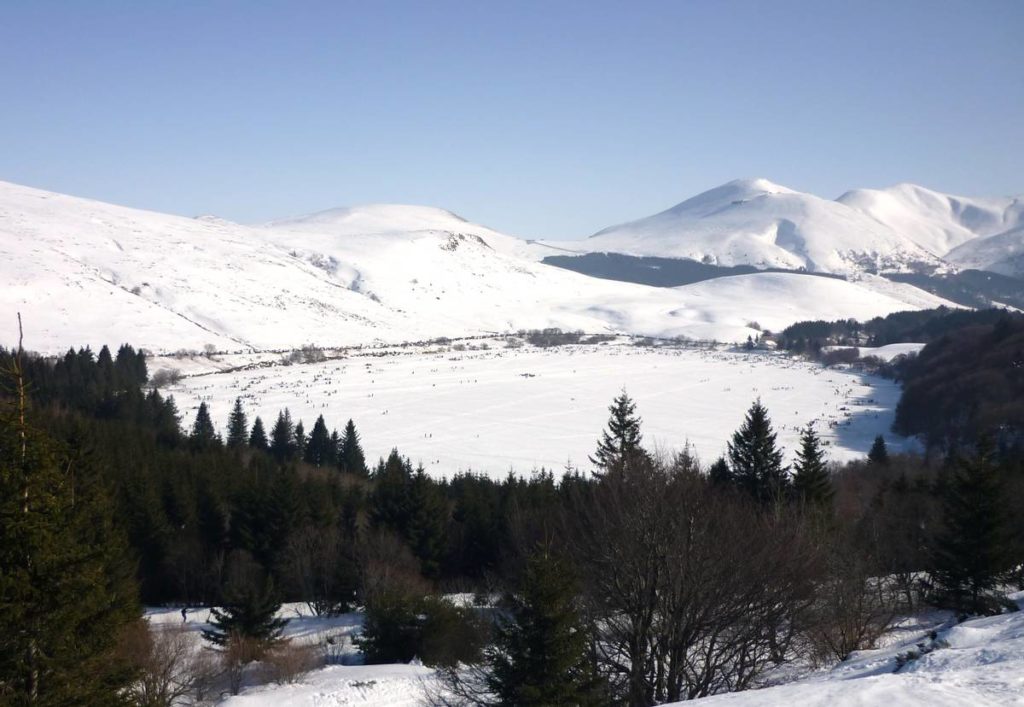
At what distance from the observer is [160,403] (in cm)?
5191

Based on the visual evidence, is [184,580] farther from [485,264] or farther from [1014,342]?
[485,264]

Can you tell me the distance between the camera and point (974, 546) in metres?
16.2

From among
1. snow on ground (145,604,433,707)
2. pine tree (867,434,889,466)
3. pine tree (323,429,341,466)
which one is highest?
pine tree (323,429,341,466)

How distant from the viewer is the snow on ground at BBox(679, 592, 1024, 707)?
287 inches

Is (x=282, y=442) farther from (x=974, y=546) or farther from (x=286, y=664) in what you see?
(x=974, y=546)

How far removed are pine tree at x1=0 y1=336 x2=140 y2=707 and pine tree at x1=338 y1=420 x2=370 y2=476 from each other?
1367 inches

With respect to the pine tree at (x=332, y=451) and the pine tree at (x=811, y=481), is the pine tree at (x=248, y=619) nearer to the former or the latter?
the pine tree at (x=811, y=481)

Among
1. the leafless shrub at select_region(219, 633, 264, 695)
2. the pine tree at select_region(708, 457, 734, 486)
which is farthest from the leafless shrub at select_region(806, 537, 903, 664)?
the leafless shrub at select_region(219, 633, 264, 695)

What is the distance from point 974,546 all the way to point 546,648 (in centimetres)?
1099

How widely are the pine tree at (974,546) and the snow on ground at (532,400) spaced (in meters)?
26.8

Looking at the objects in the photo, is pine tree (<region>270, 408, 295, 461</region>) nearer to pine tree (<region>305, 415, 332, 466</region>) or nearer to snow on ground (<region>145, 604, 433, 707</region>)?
pine tree (<region>305, 415, 332, 466</region>)

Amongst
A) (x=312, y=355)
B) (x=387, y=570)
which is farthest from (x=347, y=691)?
(x=312, y=355)

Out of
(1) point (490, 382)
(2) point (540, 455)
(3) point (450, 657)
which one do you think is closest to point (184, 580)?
(3) point (450, 657)

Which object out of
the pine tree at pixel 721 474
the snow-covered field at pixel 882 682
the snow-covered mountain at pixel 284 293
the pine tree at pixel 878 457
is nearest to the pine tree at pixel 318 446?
the pine tree at pixel 721 474
